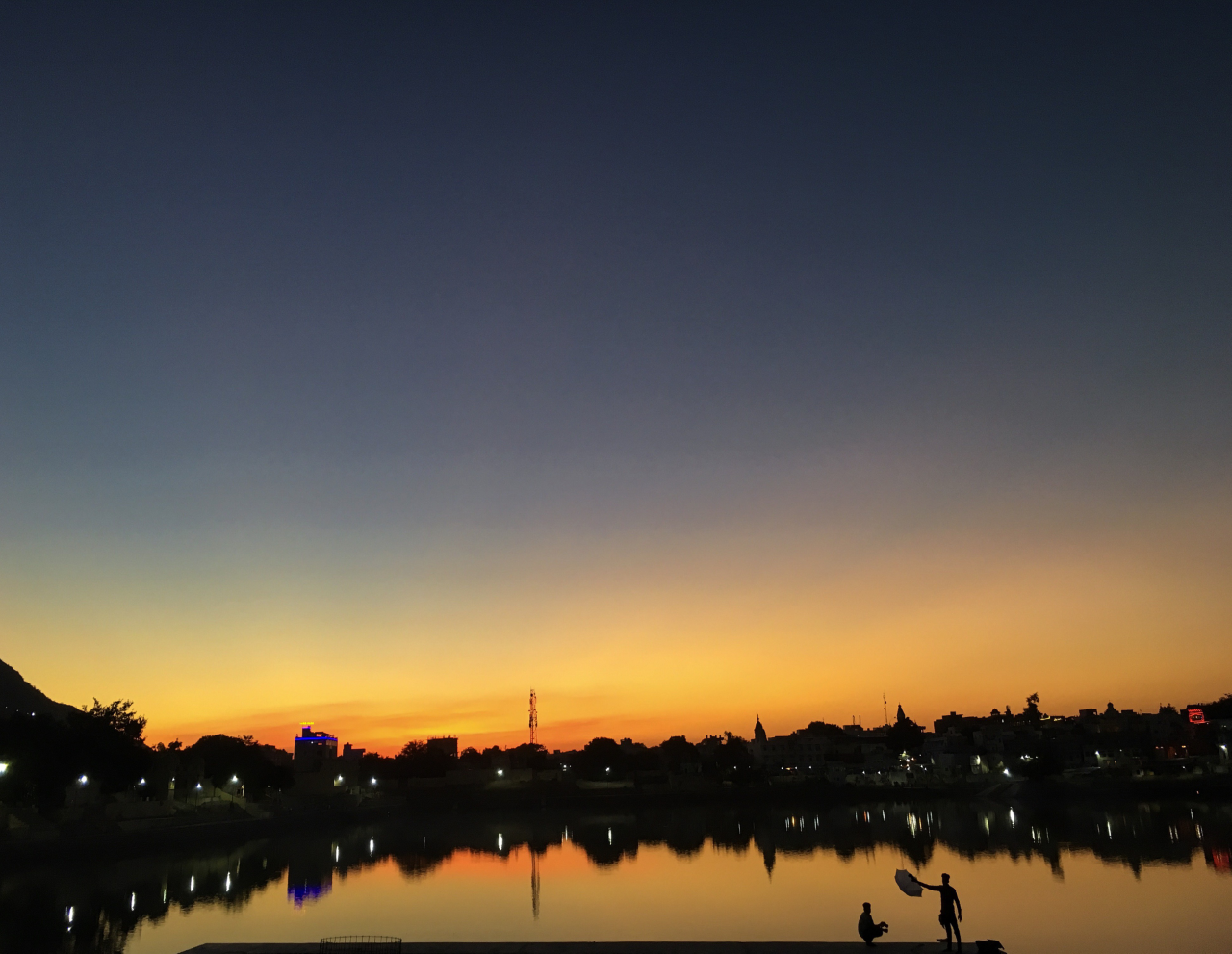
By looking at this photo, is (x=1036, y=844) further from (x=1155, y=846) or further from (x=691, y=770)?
(x=691, y=770)

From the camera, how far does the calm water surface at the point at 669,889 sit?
37.1 metres

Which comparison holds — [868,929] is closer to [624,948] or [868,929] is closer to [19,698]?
[624,948]

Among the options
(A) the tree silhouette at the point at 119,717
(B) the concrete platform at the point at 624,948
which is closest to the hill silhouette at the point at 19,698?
(A) the tree silhouette at the point at 119,717

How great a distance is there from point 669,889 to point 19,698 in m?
167

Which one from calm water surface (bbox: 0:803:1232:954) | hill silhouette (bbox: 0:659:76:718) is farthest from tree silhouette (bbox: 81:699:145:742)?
hill silhouette (bbox: 0:659:76:718)

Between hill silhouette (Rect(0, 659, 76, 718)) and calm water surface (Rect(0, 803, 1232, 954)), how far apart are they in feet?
356

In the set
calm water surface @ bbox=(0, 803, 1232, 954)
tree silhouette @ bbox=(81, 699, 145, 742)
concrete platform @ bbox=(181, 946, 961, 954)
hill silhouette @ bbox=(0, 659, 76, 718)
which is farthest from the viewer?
hill silhouette @ bbox=(0, 659, 76, 718)

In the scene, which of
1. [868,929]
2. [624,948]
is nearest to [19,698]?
[624,948]

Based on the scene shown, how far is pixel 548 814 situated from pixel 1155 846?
86.7m

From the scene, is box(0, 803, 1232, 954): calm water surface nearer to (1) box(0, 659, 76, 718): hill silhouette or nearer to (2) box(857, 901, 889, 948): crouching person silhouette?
(2) box(857, 901, 889, 948): crouching person silhouette

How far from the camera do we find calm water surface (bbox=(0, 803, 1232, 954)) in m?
37.1

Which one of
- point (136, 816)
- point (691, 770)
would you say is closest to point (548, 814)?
point (691, 770)

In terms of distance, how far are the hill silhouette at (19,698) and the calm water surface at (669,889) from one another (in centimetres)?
10851

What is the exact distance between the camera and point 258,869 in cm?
6072
